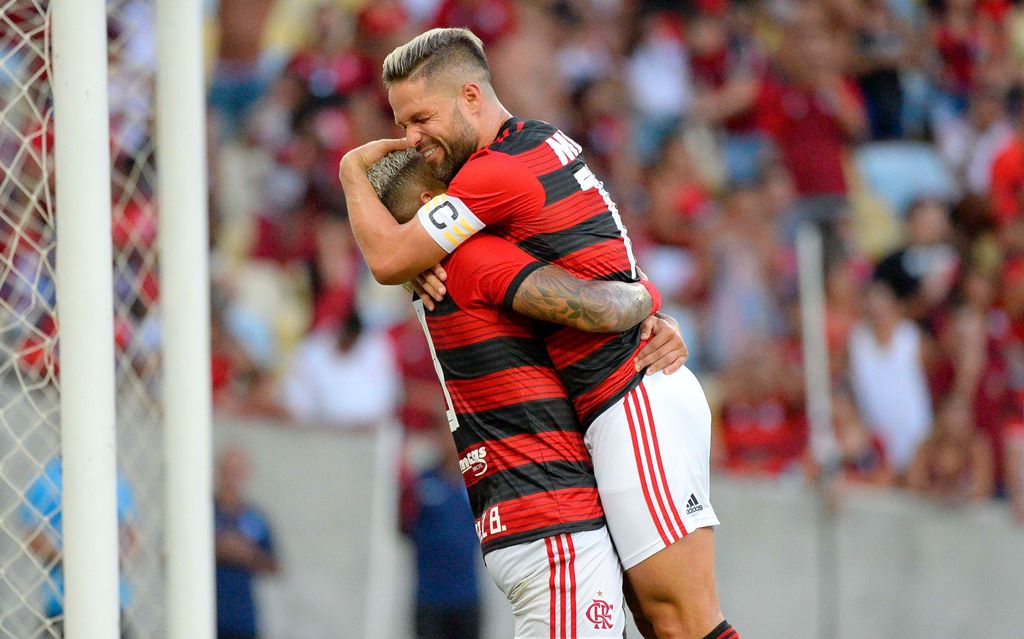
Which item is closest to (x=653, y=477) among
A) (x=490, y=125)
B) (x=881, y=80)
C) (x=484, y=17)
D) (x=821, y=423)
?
(x=490, y=125)

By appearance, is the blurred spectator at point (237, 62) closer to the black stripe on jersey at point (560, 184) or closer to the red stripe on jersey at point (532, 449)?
the black stripe on jersey at point (560, 184)

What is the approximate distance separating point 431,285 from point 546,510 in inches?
31.1

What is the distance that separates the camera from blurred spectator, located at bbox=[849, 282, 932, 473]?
985cm

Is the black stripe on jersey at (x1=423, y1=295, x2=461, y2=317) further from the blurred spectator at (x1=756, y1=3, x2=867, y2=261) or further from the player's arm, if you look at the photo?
the blurred spectator at (x1=756, y1=3, x2=867, y2=261)

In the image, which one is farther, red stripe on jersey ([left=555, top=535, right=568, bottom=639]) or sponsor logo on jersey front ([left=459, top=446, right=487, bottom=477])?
sponsor logo on jersey front ([left=459, top=446, right=487, bottom=477])

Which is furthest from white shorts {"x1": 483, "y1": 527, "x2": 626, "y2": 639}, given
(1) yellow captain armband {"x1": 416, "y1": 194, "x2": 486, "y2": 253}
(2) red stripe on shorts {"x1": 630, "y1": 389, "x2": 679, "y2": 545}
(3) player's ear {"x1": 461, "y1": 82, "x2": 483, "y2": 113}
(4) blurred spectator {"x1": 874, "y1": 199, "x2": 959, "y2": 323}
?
(4) blurred spectator {"x1": 874, "y1": 199, "x2": 959, "y2": 323}

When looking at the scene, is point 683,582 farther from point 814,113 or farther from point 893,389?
point 814,113

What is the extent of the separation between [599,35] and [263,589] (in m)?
5.75

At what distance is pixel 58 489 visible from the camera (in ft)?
16.3

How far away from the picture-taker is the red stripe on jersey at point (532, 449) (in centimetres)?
446

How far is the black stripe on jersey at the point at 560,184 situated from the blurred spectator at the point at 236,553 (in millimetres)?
5699

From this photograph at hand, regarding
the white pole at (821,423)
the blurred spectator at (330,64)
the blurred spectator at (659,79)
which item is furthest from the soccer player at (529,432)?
the blurred spectator at (330,64)

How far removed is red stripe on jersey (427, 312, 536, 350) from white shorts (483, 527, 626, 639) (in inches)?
25.8

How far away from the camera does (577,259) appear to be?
447cm
